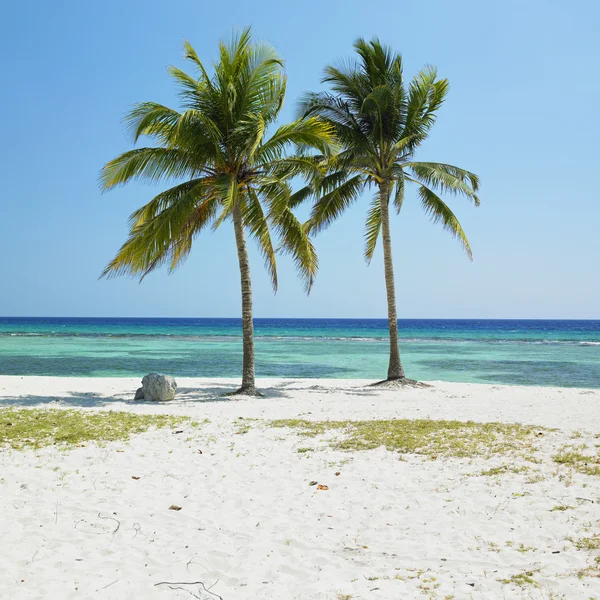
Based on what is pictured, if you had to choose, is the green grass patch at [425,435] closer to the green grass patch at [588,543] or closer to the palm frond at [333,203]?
the green grass patch at [588,543]

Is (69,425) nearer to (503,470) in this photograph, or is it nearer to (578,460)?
(503,470)

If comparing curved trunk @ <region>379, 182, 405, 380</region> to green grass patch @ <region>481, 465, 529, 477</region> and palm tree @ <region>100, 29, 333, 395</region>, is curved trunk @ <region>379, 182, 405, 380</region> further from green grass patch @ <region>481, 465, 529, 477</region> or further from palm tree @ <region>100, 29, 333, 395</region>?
green grass patch @ <region>481, 465, 529, 477</region>

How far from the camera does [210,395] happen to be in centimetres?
1464

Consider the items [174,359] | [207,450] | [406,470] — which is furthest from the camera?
[174,359]

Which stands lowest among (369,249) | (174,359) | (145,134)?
(174,359)

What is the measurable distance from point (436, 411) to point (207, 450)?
19.5 feet

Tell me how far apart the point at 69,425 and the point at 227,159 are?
7.91 meters

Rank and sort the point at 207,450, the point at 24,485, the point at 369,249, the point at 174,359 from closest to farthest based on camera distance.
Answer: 1. the point at 24,485
2. the point at 207,450
3. the point at 369,249
4. the point at 174,359

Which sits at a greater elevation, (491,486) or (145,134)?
(145,134)

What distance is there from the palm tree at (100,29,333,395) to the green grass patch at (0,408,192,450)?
431 cm

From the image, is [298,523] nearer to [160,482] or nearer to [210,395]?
[160,482]

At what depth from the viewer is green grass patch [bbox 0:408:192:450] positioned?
26.6 ft

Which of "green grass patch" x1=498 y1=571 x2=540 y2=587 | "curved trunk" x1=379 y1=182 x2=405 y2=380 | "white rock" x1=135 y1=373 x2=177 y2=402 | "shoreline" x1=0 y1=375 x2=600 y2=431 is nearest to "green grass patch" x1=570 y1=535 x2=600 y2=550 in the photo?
"green grass patch" x1=498 y1=571 x2=540 y2=587

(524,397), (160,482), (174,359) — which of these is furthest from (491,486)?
(174,359)
